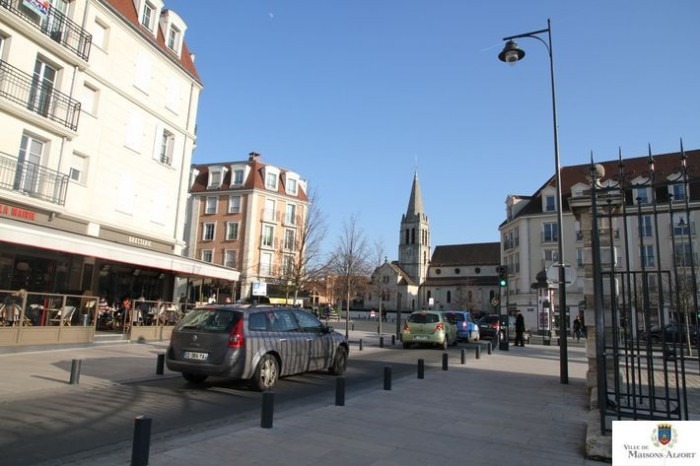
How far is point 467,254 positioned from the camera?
367ft

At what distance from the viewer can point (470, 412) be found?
834 centimetres

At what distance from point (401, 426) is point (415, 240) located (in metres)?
107

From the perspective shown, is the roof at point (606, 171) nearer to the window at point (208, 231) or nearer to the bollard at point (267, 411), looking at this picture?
the window at point (208, 231)

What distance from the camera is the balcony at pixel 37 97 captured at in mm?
17266

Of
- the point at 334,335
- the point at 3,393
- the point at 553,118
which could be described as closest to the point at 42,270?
the point at 3,393

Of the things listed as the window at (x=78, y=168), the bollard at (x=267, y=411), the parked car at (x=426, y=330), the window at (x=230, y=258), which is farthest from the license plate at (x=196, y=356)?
the window at (x=230, y=258)

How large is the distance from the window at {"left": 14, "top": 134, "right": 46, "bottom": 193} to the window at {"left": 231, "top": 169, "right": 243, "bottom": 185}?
3607 centimetres

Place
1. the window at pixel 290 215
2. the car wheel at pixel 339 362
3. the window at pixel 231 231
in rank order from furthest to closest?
the window at pixel 290 215
the window at pixel 231 231
the car wheel at pixel 339 362

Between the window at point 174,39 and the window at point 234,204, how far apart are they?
2834 centimetres

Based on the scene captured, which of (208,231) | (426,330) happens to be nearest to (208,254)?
(208,231)

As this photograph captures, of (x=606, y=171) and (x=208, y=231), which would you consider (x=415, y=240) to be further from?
(x=208, y=231)

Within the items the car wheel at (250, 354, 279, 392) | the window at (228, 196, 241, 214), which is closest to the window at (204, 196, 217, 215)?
the window at (228, 196, 241, 214)

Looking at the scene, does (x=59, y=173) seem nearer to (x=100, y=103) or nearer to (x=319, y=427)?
(x=100, y=103)

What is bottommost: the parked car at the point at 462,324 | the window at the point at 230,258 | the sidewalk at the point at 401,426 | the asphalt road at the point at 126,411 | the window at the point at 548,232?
the asphalt road at the point at 126,411
